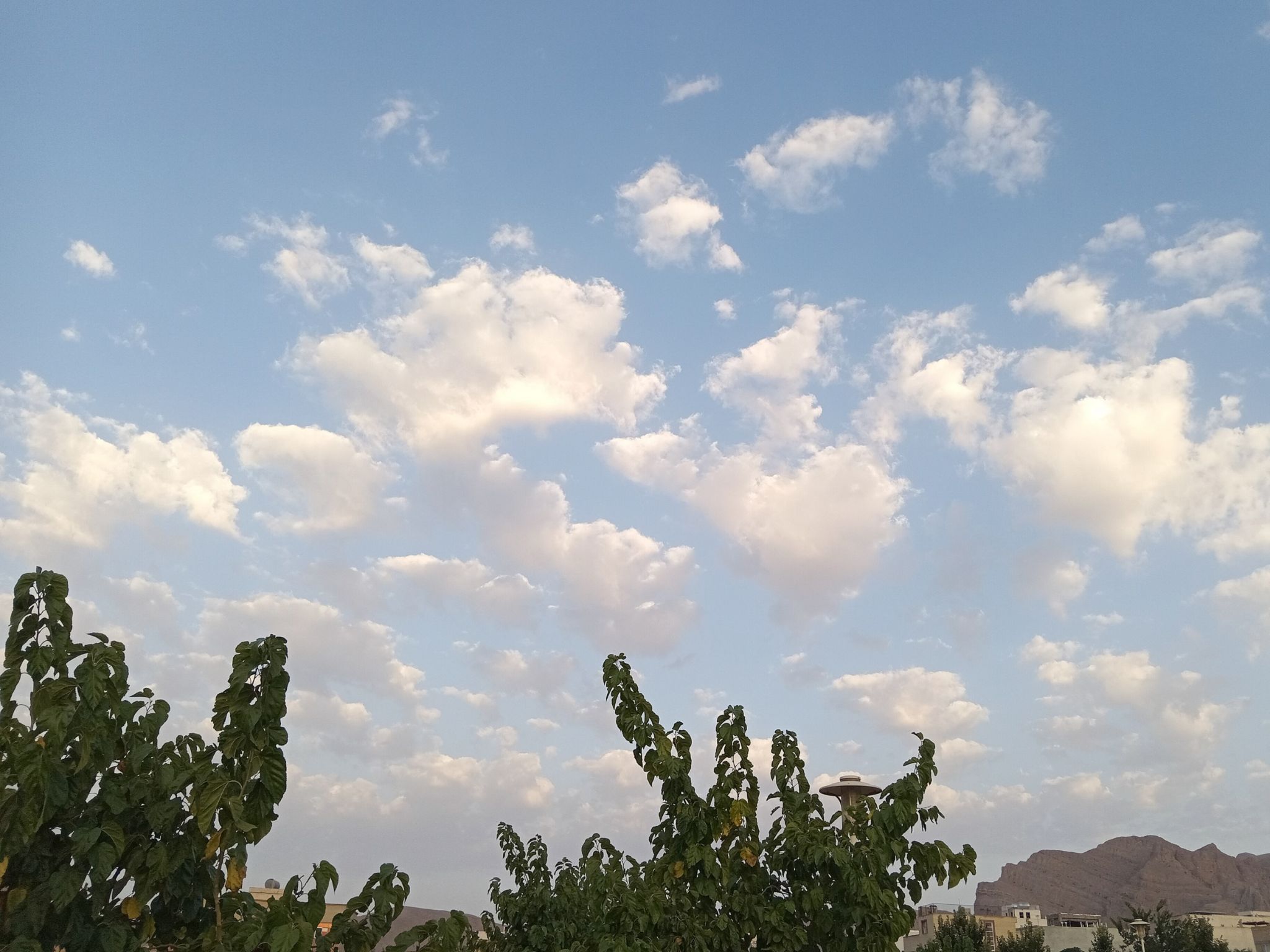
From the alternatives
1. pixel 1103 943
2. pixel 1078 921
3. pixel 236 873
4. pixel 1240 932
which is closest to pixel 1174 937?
pixel 1103 943

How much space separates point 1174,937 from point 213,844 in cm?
8367

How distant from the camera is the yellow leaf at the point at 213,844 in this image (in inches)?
200

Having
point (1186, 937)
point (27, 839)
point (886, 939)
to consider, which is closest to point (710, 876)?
point (886, 939)

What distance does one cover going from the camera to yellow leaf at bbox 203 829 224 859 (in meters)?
5.07

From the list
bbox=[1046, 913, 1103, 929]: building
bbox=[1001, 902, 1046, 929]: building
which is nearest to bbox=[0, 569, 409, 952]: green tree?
bbox=[1046, 913, 1103, 929]: building

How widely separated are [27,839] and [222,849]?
884 mm

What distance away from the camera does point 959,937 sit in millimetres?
57750

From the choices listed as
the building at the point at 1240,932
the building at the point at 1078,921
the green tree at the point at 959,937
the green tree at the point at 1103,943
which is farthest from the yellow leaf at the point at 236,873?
the building at the point at 1078,921

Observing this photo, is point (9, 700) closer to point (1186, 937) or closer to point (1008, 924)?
point (1186, 937)

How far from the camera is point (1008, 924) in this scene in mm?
132000

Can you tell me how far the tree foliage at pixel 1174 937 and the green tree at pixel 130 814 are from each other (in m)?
76.0

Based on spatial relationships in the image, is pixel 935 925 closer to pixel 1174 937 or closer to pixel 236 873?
pixel 1174 937

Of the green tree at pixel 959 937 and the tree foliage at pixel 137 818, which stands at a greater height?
the tree foliage at pixel 137 818

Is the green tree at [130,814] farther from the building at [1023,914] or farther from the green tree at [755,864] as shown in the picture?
the building at [1023,914]
